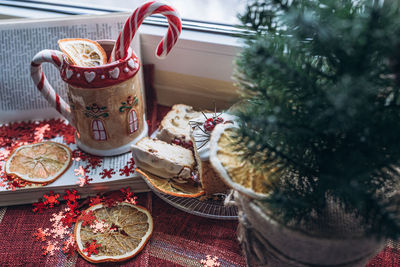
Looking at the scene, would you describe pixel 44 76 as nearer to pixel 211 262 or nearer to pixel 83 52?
pixel 83 52

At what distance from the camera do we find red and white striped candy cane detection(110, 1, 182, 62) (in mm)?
827

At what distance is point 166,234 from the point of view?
0.86 meters

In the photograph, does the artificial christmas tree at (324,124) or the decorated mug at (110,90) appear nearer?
the artificial christmas tree at (324,124)

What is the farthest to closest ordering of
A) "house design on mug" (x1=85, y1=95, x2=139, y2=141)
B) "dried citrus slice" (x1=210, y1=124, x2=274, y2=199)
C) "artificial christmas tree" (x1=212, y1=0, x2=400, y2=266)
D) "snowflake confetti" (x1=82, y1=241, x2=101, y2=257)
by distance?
"house design on mug" (x1=85, y1=95, x2=139, y2=141), "snowflake confetti" (x1=82, y1=241, x2=101, y2=257), "dried citrus slice" (x1=210, y1=124, x2=274, y2=199), "artificial christmas tree" (x1=212, y1=0, x2=400, y2=266)

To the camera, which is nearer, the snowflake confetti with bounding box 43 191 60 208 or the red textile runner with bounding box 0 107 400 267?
the red textile runner with bounding box 0 107 400 267

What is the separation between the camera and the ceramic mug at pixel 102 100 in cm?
85

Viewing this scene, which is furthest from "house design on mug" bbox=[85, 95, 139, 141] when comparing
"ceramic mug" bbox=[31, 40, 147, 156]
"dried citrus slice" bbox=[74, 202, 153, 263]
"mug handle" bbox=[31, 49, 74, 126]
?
"dried citrus slice" bbox=[74, 202, 153, 263]

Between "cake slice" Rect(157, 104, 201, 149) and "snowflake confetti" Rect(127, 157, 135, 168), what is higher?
"cake slice" Rect(157, 104, 201, 149)

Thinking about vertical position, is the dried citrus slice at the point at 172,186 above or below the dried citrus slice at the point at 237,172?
below

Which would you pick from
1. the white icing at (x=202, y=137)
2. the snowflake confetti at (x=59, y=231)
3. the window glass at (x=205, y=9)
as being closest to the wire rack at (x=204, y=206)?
the white icing at (x=202, y=137)

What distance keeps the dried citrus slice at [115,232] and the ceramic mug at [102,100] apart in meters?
0.19

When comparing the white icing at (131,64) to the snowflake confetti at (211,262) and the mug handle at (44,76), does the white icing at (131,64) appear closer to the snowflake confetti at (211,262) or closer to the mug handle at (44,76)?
the mug handle at (44,76)

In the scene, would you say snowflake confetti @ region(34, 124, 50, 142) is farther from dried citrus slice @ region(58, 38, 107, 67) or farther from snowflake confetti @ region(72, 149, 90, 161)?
dried citrus slice @ region(58, 38, 107, 67)

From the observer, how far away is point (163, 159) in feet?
2.85
